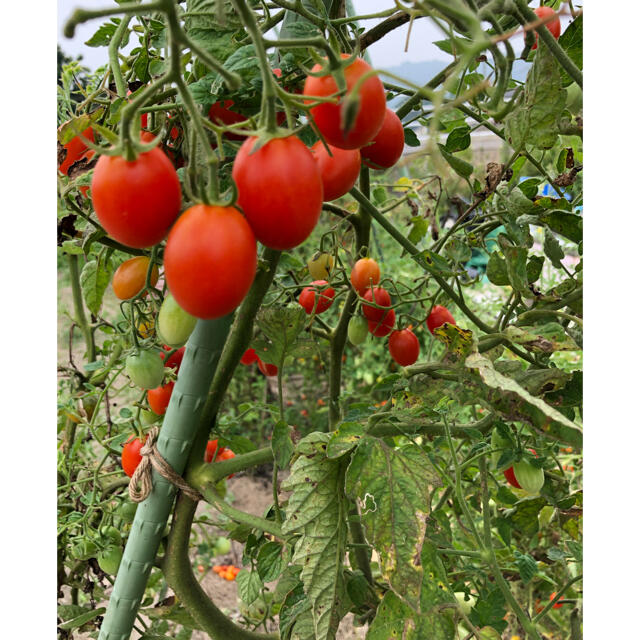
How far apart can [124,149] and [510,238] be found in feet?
1.31

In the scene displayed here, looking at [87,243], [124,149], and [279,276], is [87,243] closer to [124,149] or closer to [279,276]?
[124,149]

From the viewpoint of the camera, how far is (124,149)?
0.31m

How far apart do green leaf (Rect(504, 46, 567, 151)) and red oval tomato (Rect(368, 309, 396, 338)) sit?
0.31 meters

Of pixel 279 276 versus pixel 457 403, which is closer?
pixel 457 403

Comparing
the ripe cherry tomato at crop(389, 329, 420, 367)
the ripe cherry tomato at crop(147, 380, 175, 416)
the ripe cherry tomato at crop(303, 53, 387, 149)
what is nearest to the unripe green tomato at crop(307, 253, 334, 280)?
the ripe cherry tomato at crop(389, 329, 420, 367)

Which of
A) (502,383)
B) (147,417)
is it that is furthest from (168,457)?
(502,383)

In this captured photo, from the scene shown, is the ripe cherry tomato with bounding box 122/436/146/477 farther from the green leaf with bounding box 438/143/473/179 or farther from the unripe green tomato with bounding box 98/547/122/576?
the green leaf with bounding box 438/143/473/179

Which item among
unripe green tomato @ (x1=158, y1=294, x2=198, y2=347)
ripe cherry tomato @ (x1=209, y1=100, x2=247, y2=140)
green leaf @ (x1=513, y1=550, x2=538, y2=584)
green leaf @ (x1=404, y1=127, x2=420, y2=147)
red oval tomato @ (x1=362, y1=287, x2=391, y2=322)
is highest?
green leaf @ (x1=404, y1=127, x2=420, y2=147)

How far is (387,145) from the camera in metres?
0.42

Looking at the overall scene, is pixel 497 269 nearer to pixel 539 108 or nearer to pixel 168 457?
pixel 539 108

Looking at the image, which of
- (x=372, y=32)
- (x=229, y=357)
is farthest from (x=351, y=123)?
(x=229, y=357)

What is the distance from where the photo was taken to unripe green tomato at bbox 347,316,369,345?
0.77 metres

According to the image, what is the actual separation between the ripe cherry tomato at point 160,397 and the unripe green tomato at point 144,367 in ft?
0.33

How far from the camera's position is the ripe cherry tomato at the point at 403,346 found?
771 millimetres
